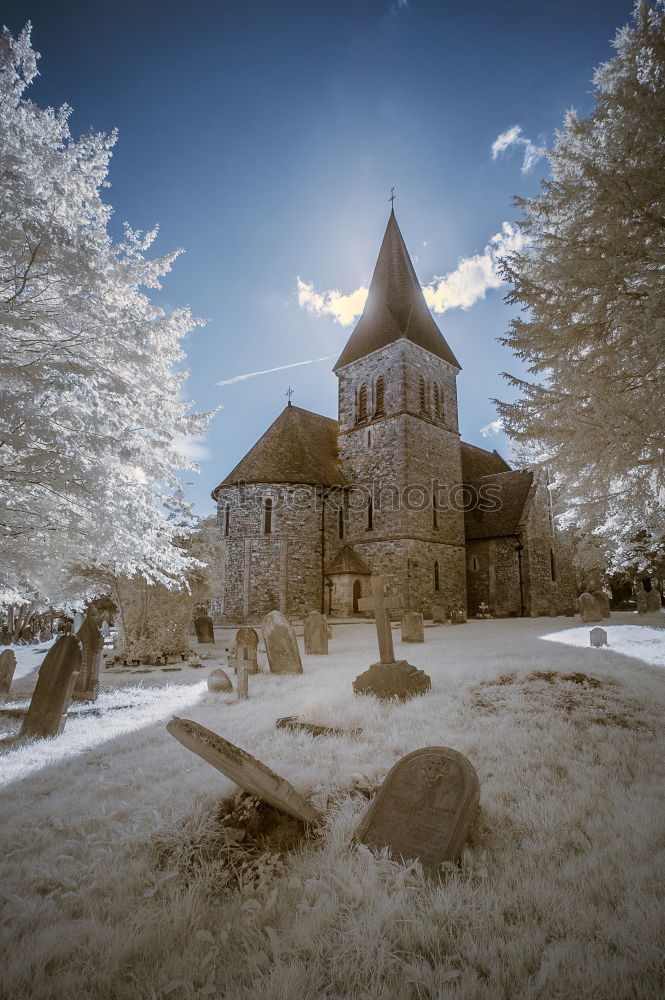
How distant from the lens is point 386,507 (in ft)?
72.0

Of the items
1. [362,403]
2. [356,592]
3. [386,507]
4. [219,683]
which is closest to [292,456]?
[362,403]

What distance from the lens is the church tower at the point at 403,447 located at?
21438 mm

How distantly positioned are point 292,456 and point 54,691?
61.2 ft

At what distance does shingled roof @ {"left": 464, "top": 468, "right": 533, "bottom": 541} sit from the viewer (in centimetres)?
2377

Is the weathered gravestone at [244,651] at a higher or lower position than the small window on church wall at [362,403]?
lower

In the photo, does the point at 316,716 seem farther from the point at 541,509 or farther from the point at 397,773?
the point at 541,509

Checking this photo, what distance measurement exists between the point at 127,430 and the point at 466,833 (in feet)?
18.4

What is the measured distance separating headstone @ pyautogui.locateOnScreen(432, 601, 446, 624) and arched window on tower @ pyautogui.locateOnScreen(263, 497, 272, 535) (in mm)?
8468

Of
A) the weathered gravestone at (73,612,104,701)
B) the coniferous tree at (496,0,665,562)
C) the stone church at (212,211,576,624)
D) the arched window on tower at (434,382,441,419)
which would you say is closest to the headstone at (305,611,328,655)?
the weathered gravestone at (73,612,104,701)

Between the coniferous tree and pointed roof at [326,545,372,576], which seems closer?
the coniferous tree

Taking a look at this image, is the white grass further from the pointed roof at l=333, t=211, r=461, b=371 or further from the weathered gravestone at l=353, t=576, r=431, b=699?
the pointed roof at l=333, t=211, r=461, b=371

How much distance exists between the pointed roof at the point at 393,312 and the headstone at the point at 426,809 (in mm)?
22676

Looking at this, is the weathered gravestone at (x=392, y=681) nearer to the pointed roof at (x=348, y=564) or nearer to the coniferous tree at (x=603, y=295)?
the coniferous tree at (x=603, y=295)

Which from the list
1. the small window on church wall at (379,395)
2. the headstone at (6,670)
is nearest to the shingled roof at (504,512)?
the small window on church wall at (379,395)
